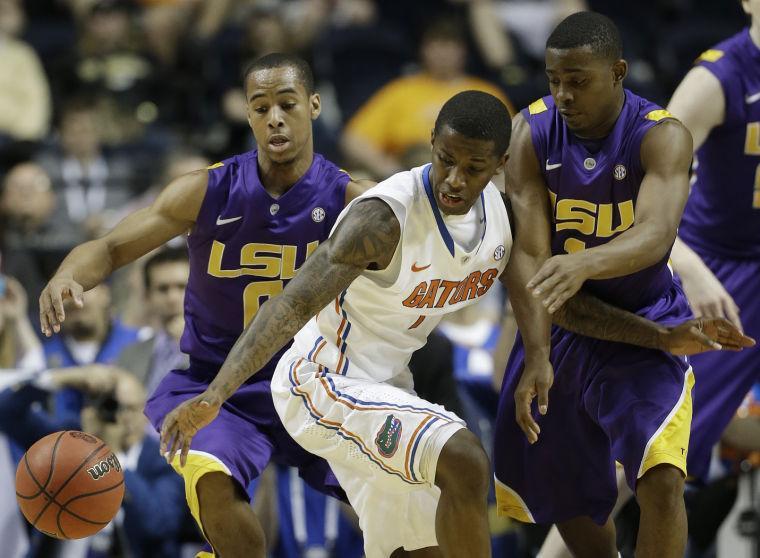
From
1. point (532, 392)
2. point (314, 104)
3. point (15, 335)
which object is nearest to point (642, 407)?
point (532, 392)

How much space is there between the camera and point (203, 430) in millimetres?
5312

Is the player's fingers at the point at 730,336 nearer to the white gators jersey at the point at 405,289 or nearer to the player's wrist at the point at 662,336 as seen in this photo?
the player's wrist at the point at 662,336

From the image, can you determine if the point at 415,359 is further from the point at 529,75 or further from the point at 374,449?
the point at 529,75

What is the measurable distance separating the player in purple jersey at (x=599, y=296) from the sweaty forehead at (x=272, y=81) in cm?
102

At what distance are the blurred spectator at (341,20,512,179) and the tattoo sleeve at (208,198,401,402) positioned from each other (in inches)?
216

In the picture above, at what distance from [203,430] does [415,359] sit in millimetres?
1584

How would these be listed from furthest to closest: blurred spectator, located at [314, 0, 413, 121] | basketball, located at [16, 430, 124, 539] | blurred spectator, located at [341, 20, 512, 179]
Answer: blurred spectator, located at [314, 0, 413, 121] → blurred spectator, located at [341, 20, 512, 179] → basketball, located at [16, 430, 124, 539]

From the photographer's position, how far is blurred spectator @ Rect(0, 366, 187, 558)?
6.86m

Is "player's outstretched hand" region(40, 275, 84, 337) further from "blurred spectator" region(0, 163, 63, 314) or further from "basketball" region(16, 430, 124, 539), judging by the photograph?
"blurred spectator" region(0, 163, 63, 314)

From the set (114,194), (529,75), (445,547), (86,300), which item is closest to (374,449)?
(445,547)

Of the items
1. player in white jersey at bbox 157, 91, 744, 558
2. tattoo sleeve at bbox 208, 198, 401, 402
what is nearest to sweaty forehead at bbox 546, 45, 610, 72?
player in white jersey at bbox 157, 91, 744, 558

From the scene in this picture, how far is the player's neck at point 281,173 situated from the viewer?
5586 millimetres

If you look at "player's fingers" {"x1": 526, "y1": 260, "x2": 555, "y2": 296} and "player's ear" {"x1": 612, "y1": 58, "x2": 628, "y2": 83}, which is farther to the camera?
"player's ear" {"x1": 612, "y1": 58, "x2": 628, "y2": 83}

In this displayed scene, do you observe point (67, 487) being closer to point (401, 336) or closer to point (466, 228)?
point (401, 336)
